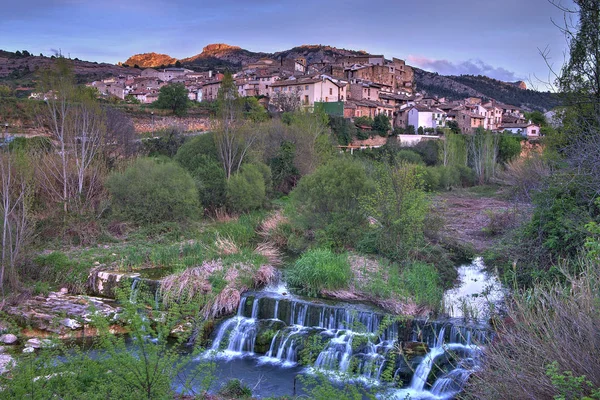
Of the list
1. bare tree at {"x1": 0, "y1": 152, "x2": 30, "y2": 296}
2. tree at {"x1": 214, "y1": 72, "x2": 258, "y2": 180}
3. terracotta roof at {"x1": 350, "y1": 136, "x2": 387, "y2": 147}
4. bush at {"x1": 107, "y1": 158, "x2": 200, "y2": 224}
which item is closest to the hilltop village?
terracotta roof at {"x1": 350, "y1": 136, "x2": 387, "y2": 147}

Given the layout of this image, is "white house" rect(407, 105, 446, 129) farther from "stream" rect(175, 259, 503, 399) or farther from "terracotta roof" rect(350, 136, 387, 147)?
"stream" rect(175, 259, 503, 399)

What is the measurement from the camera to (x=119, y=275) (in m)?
13.1

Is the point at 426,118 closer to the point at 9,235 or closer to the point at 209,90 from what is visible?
the point at 209,90

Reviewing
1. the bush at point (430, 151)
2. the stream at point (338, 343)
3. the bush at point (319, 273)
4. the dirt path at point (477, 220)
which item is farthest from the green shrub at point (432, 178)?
the stream at point (338, 343)

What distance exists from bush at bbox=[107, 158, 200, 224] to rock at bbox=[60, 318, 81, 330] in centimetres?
706

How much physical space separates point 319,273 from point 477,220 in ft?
40.5

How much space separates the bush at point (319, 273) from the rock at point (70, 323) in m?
5.47

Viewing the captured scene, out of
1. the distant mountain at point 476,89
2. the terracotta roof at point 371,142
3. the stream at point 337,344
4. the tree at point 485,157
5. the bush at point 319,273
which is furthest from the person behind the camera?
the distant mountain at point 476,89

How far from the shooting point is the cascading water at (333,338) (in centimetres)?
870

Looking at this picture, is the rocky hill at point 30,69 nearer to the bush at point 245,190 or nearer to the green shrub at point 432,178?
the bush at point 245,190

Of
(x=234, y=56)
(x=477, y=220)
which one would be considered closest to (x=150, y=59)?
(x=234, y=56)

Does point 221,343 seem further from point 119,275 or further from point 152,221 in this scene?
point 152,221

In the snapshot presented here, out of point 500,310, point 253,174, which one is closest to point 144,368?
point 500,310

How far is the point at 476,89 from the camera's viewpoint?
371 ft
